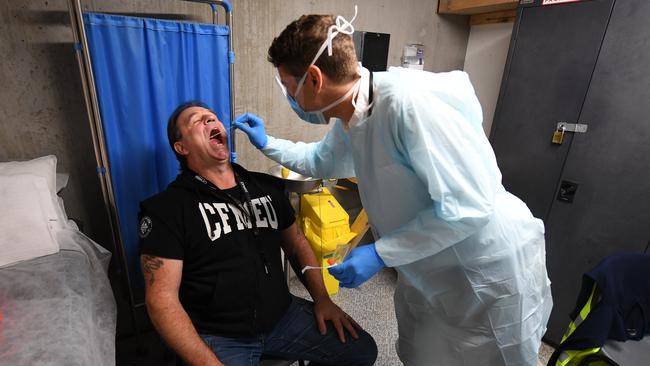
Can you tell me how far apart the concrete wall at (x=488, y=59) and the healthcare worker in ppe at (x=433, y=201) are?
1.98 metres

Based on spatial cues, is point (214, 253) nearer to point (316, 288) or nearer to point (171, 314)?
point (171, 314)

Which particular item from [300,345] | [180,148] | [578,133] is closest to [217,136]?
[180,148]

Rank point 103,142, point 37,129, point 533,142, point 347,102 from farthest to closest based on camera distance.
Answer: point 533,142 < point 37,129 < point 103,142 < point 347,102

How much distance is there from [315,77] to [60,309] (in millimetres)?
1150

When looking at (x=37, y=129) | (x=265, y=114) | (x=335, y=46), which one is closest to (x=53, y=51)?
(x=37, y=129)

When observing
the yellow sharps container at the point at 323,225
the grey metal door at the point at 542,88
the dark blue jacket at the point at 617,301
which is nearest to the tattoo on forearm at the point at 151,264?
the yellow sharps container at the point at 323,225

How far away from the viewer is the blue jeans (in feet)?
4.11

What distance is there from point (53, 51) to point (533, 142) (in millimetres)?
2619

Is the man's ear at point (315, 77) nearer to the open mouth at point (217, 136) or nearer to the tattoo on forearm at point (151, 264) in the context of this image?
the open mouth at point (217, 136)

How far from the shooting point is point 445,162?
870 millimetres

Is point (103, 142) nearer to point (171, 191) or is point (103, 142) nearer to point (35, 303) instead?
point (171, 191)

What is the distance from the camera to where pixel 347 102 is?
1.00 metres

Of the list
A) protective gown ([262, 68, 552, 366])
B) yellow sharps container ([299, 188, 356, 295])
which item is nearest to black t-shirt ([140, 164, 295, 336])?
protective gown ([262, 68, 552, 366])

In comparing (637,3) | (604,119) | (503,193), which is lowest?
(503,193)
